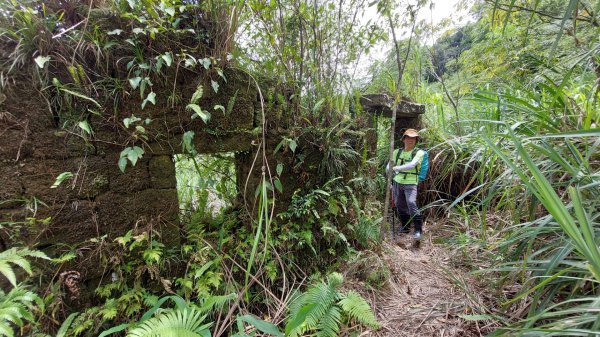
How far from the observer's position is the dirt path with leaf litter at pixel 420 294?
69.1 inches

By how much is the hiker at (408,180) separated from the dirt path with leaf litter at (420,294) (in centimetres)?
46

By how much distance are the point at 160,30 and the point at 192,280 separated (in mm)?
1911

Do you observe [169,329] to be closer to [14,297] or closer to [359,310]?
[14,297]

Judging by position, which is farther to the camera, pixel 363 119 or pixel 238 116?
pixel 363 119

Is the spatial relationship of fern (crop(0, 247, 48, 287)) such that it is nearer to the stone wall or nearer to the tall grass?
the stone wall

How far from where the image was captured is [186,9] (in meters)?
1.96

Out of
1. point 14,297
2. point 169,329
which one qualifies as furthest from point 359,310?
point 14,297

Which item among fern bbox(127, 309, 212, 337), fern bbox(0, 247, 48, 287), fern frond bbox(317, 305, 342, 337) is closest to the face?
fern frond bbox(317, 305, 342, 337)

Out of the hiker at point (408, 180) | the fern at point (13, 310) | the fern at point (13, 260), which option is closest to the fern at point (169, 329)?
the fern at point (13, 310)

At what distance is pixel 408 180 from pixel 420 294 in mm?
1610

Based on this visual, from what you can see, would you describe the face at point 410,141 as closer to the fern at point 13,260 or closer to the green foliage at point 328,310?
the green foliage at point 328,310

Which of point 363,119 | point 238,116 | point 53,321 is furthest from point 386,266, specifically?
point 53,321

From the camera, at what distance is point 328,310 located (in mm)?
1770

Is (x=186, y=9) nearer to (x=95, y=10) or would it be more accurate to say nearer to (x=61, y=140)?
(x=95, y=10)
